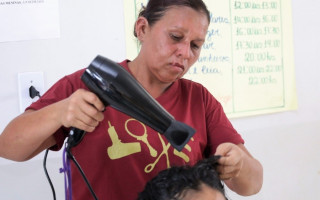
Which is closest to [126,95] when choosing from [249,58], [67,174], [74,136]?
[74,136]

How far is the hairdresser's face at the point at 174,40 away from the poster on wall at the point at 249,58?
0.51 meters

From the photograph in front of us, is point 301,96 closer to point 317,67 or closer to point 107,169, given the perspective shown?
point 317,67

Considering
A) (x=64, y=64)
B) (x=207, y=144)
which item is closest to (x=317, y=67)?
(x=207, y=144)

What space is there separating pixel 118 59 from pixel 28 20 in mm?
296

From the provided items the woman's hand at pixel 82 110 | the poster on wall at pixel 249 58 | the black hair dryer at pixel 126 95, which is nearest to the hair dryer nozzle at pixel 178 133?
the black hair dryer at pixel 126 95

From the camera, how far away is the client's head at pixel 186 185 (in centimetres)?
67

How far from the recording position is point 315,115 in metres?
1.63

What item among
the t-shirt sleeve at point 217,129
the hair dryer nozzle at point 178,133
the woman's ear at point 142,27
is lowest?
the t-shirt sleeve at point 217,129

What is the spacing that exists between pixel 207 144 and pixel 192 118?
8 centimetres

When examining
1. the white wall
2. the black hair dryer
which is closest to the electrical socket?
the white wall

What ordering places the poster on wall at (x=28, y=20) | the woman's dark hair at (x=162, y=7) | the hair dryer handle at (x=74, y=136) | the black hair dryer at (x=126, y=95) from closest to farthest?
the black hair dryer at (x=126, y=95), the hair dryer handle at (x=74, y=136), the woman's dark hair at (x=162, y=7), the poster on wall at (x=28, y=20)

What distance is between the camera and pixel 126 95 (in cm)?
63

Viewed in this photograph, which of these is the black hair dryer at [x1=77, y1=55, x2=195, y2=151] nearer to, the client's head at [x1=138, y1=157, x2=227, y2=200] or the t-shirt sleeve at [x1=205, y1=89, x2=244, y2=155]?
the client's head at [x1=138, y1=157, x2=227, y2=200]

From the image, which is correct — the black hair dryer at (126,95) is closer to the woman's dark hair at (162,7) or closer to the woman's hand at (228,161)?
the woman's hand at (228,161)
